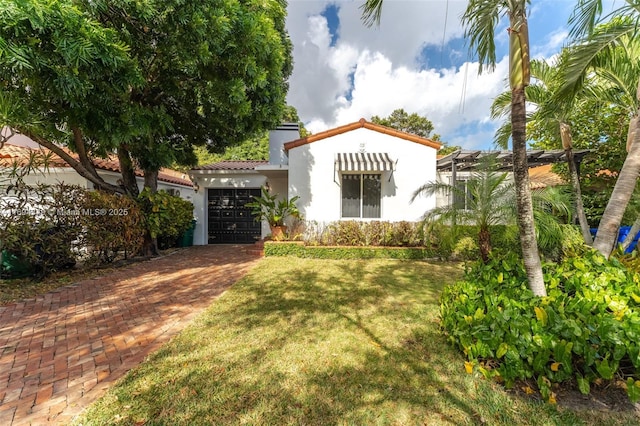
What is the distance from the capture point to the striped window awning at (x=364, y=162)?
14.5m

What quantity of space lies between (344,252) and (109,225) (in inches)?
431

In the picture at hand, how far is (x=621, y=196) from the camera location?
5.84 m

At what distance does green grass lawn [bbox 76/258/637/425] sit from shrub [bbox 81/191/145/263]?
766 cm

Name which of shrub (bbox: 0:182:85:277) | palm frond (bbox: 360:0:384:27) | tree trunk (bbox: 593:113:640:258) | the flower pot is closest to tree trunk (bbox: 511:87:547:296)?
tree trunk (bbox: 593:113:640:258)

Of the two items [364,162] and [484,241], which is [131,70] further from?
[484,241]

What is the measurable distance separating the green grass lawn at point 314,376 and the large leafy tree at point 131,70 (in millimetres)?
7560

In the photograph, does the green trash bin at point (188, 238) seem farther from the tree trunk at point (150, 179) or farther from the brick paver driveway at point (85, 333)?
the brick paver driveway at point (85, 333)

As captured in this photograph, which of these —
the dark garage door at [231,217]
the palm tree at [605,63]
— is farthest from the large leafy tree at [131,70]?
the palm tree at [605,63]

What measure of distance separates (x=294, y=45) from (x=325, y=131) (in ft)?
21.5

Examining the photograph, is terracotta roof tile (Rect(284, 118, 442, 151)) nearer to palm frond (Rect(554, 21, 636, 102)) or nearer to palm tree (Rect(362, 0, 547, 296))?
palm frond (Rect(554, 21, 636, 102))

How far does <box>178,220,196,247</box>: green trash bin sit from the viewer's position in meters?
18.6

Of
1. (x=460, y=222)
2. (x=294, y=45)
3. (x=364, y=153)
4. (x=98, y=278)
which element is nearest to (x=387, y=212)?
(x=364, y=153)

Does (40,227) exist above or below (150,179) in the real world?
below

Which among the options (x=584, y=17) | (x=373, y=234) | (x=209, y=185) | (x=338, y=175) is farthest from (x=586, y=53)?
(x=209, y=185)
